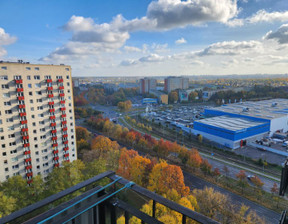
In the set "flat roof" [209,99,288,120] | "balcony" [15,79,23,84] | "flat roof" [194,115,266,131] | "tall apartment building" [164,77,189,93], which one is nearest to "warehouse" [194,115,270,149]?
"flat roof" [194,115,266,131]

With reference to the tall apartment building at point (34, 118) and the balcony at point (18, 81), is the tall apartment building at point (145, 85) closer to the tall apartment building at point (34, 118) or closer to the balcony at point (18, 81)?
the tall apartment building at point (34, 118)

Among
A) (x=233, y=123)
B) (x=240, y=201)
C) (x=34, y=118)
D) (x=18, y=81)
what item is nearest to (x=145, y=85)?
(x=233, y=123)

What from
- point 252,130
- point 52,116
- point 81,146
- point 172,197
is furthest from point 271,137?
point 52,116

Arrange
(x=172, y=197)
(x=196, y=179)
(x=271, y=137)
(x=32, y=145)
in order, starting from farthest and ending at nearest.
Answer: (x=271, y=137) < (x=196, y=179) < (x=32, y=145) < (x=172, y=197)

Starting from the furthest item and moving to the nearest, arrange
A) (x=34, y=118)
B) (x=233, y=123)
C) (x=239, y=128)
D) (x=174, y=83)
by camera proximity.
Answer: (x=174, y=83) → (x=233, y=123) → (x=239, y=128) → (x=34, y=118)

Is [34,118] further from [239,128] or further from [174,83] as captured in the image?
[174,83]

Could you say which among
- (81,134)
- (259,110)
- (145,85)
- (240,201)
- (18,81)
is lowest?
(240,201)

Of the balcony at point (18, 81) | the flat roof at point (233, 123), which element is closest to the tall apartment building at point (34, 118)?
the balcony at point (18, 81)

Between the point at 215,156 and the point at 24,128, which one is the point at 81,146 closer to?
the point at 24,128
